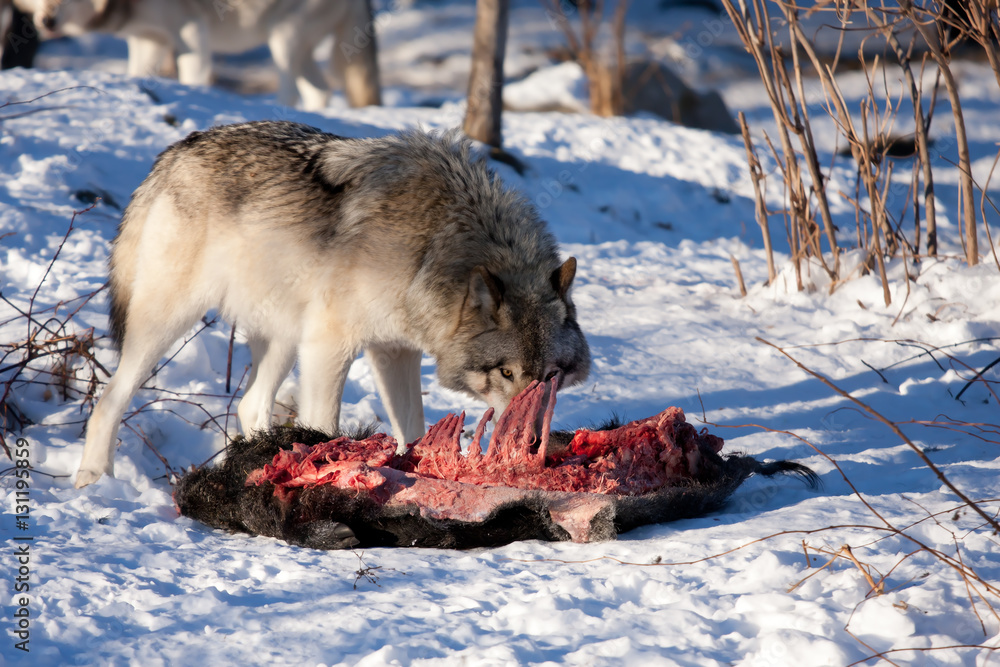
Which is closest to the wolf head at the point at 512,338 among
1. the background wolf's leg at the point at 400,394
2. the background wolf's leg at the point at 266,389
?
the background wolf's leg at the point at 400,394

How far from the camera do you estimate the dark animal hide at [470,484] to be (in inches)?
104

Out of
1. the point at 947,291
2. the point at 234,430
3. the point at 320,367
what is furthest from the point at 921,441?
the point at 234,430

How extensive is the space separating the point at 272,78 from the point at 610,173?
505 inches

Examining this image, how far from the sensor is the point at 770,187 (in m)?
9.62

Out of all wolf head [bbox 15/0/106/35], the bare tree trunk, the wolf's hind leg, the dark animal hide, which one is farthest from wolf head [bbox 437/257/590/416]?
wolf head [bbox 15/0/106/35]

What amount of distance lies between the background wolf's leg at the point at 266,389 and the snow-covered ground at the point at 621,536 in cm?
12

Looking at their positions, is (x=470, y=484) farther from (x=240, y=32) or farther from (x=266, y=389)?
(x=240, y=32)

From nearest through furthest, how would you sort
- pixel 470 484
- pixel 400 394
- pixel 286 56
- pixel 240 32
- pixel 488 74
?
1. pixel 470 484
2. pixel 400 394
3. pixel 488 74
4. pixel 286 56
5. pixel 240 32

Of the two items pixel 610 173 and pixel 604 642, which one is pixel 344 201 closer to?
pixel 604 642

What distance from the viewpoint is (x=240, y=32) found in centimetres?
1155

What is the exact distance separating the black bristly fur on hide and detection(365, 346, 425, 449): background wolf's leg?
3.10 ft


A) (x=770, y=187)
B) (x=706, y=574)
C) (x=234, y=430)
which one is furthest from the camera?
(x=770, y=187)

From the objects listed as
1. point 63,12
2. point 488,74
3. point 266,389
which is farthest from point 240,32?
point 266,389

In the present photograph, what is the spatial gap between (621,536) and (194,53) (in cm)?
1023
